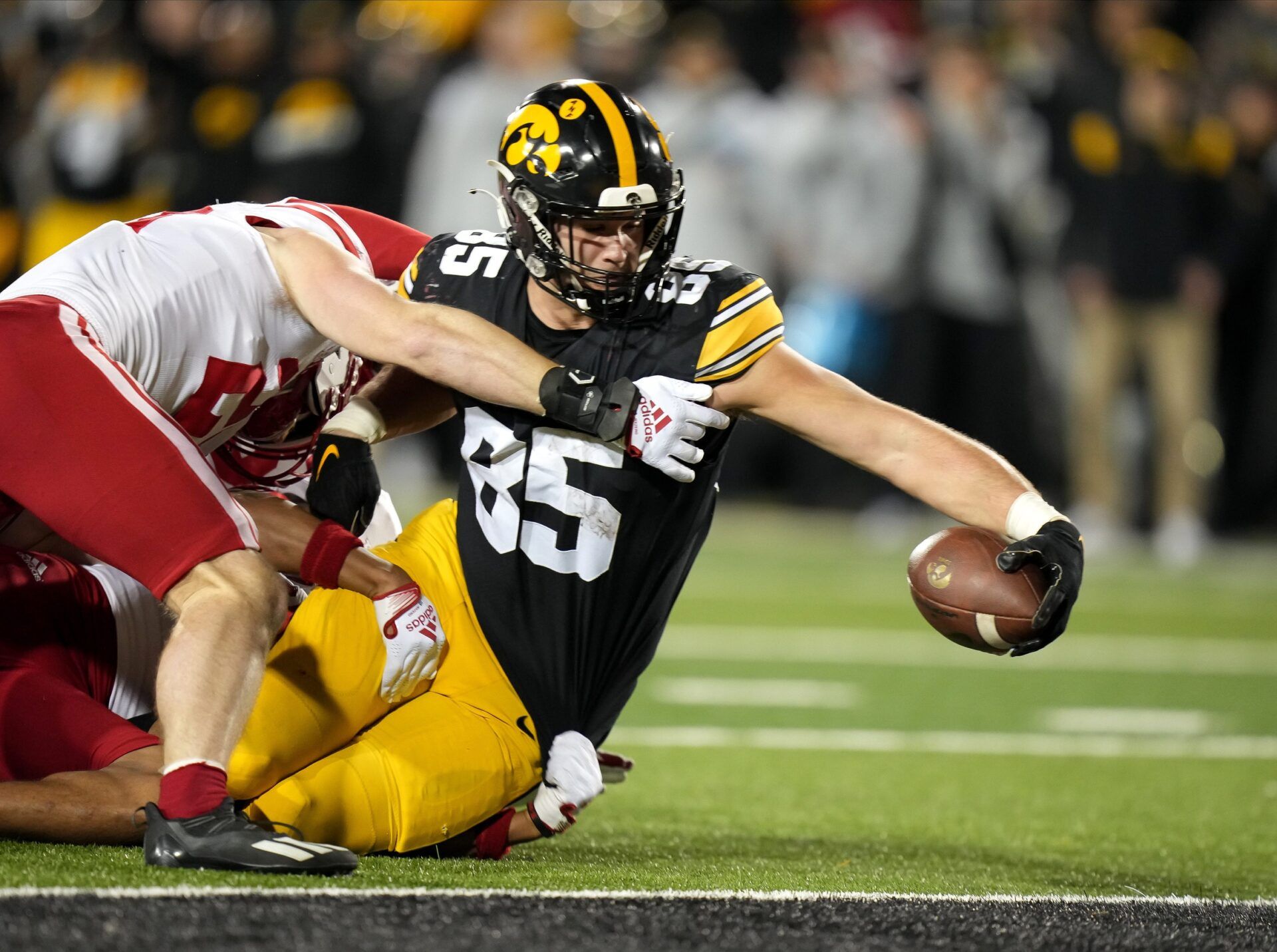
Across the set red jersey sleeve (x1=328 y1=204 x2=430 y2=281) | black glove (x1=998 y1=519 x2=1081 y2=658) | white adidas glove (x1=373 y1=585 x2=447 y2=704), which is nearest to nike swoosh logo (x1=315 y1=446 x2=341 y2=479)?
white adidas glove (x1=373 y1=585 x2=447 y2=704)

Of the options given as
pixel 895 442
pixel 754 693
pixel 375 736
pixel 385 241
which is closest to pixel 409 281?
pixel 385 241

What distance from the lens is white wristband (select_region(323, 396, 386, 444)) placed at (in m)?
3.65

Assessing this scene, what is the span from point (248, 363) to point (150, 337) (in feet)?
0.72

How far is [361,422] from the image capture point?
367 centimetres

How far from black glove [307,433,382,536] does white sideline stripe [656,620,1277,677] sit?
135 inches

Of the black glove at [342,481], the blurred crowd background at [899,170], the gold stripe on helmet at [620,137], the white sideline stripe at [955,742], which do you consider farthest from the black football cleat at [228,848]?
the blurred crowd background at [899,170]

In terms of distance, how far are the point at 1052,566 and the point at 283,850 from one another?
146 centimetres

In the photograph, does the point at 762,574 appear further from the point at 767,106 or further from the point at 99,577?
the point at 99,577

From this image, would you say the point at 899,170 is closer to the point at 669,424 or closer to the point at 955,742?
the point at 955,742

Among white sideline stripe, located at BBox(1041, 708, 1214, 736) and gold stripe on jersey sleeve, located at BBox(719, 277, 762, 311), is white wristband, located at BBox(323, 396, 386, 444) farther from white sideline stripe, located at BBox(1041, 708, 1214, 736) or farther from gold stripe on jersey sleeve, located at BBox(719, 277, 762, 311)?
white sideline stripe, located at BBox(1041, 708, 1214, 736)

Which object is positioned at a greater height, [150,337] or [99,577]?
[150,337]

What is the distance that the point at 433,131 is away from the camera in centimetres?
1056

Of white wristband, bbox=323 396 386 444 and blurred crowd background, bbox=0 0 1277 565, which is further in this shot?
blurred crowd background, bbox=0 0 1277 565

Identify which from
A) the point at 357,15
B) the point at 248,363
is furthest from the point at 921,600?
the point at 357,15
